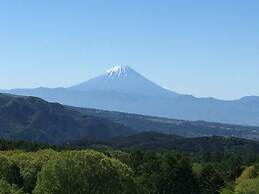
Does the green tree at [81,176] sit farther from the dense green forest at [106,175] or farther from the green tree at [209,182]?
the green tree at [209,182]

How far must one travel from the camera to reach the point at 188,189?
430 ft

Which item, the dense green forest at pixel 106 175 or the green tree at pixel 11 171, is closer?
the dense green forest at pixel 106 175

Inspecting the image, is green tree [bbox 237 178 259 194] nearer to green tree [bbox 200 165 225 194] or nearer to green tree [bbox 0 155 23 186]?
green tree [bbox 200 165 225 194]

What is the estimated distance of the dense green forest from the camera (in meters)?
74.1

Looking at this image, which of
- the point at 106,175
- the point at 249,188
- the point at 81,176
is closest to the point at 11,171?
the point at 106,175

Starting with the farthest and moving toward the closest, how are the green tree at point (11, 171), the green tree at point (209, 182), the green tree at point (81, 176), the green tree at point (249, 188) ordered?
1. the green tree at point (209, 182)
2. the green tree at point (249, 188)
3. the green tree at point (11, 171)
4. the green tree at point (81, 176)

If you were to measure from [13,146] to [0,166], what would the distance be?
87293mm

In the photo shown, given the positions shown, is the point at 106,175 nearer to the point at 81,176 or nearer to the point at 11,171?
the point at 81,176

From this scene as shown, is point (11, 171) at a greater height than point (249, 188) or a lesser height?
lesser

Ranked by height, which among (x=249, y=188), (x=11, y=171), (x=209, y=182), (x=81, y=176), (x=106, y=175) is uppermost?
(x=106, y=175)

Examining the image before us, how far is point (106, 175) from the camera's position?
7700cm

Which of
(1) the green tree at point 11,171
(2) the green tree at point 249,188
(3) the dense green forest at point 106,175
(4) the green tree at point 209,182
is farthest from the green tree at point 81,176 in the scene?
(4) the green tree at point 209,182

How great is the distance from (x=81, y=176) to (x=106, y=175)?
13.4ft

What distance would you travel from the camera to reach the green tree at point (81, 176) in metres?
73.6
